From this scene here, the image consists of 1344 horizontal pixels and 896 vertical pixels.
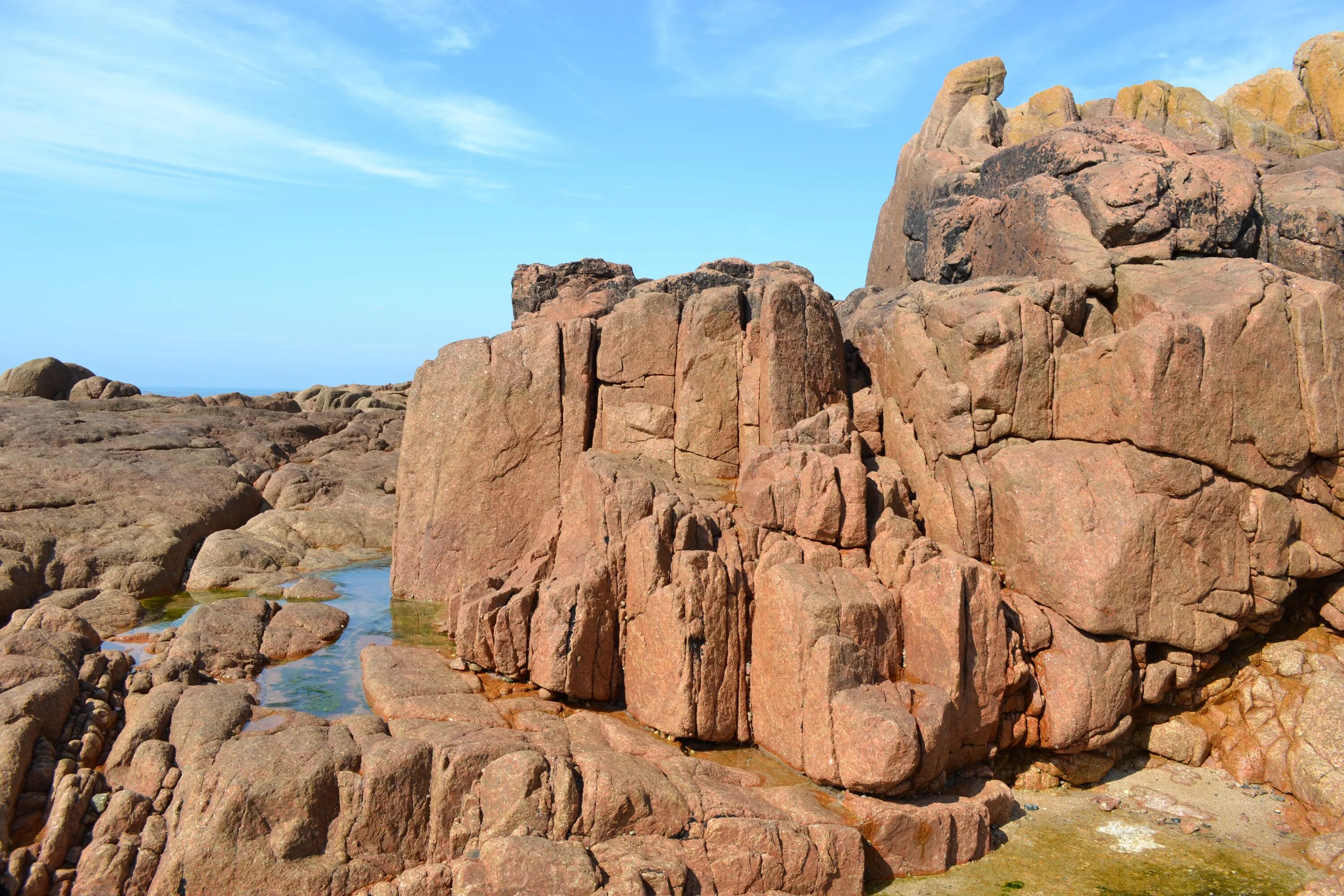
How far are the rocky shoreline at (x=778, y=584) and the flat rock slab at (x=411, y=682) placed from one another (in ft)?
0.29

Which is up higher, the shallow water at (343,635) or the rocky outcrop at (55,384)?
the rocky outcrop at (55,384)

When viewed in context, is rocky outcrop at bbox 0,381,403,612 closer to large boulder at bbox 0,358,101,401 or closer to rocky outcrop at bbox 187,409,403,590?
rocky outcrop at bbox 187,409,403,590

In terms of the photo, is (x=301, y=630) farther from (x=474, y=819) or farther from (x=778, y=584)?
(x=778, y=584)

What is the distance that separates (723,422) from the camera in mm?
18031

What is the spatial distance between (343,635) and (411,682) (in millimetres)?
3450

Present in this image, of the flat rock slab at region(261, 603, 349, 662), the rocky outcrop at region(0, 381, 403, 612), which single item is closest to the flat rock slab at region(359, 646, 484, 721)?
the flat rock slab at region(261, 603, 349, 662)

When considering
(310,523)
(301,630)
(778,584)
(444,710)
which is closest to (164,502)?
(310,523)

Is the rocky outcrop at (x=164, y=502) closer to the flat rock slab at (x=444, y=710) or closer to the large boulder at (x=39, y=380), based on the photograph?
the large boulder at (x=39, y=380)

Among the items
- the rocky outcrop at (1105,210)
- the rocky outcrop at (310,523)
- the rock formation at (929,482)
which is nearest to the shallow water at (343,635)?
the rocky outcrop at (310,523)

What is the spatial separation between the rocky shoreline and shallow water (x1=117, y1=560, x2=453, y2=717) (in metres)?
0.38

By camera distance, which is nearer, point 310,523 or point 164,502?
point 164,502

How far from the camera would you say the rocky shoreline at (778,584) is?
10.7m

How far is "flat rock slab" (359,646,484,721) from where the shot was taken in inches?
501

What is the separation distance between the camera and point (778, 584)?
1345cm
